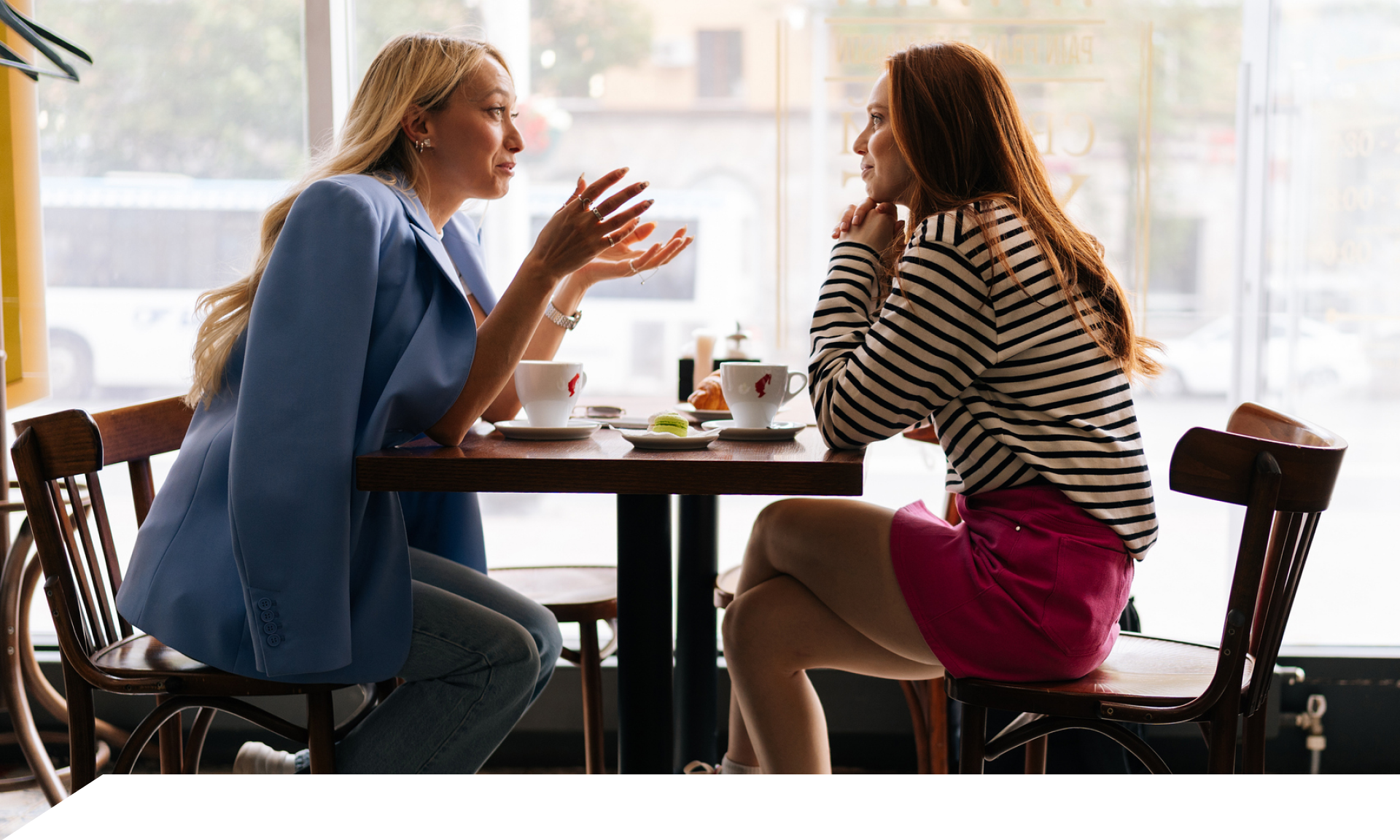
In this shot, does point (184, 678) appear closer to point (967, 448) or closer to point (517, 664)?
point (517, 664)

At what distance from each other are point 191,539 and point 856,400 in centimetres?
83

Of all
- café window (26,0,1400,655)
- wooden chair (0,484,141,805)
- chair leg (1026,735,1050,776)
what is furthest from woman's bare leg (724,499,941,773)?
wooden chair (0,484,141,805)

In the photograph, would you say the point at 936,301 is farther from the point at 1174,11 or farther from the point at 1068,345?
the point at 1174,11

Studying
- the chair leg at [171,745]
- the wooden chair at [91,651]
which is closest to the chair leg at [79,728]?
the wooden chair at [91,651]

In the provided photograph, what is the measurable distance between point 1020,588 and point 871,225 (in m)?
0.53

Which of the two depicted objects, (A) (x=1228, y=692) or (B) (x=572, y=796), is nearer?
(B) (x=572, y=796)

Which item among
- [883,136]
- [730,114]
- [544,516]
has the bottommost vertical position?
[544,516]

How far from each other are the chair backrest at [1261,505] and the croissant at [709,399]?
65 centimetres

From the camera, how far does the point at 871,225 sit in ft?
4.83

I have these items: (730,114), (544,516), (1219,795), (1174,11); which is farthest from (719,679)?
(1219,795)

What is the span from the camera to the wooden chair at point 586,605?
1722 millimetres

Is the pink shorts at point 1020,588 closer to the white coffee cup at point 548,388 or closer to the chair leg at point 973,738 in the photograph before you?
the chair leg at point 973,738

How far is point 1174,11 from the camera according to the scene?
92.7 inches

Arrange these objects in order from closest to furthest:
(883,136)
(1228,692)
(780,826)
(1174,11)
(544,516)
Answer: (780,826) < (1228,692) < (883,136) < (1174,11) < (544,516)
